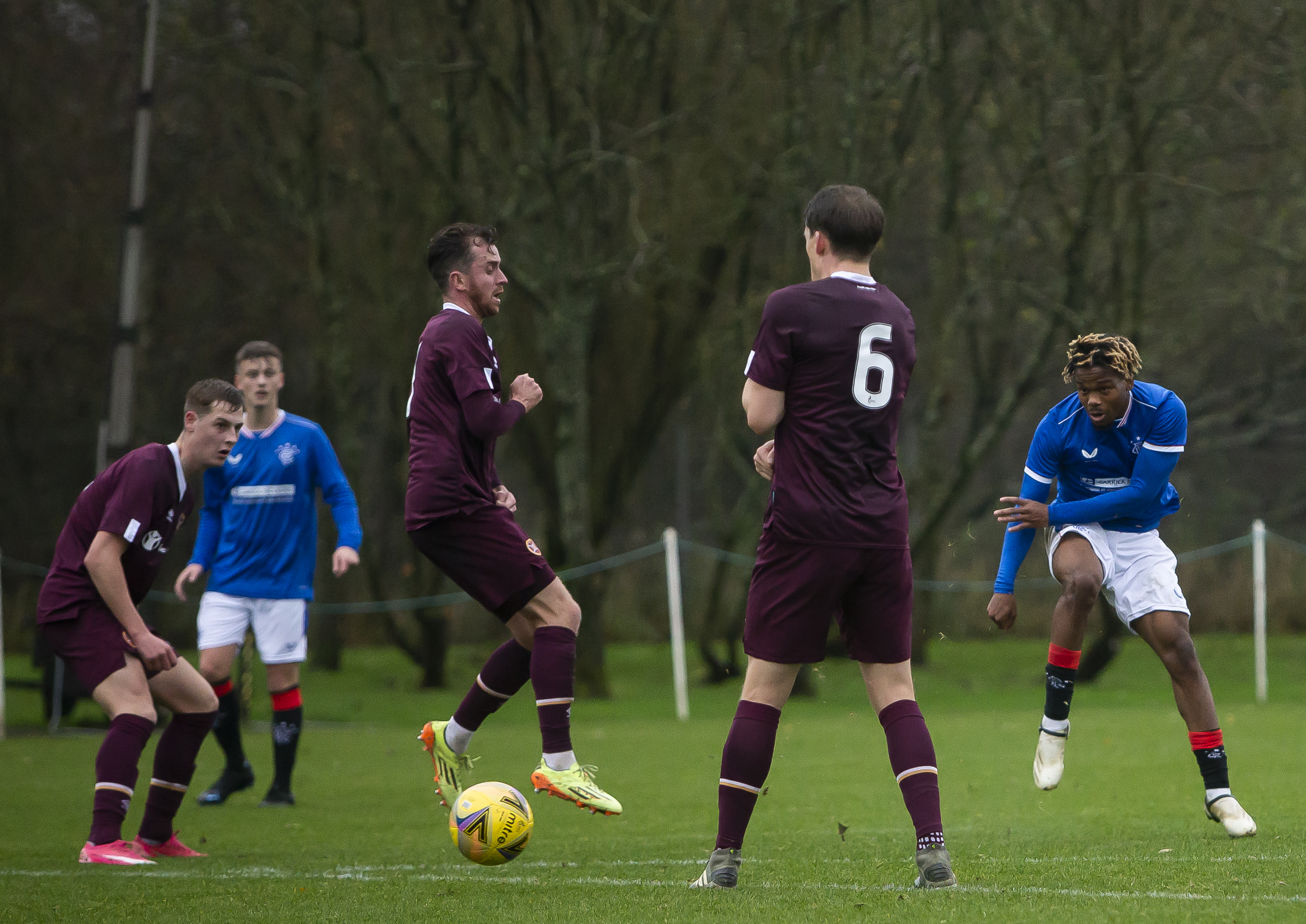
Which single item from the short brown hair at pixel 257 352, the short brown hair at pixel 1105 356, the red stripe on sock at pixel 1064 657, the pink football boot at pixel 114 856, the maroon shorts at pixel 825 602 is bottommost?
the pink football boot at pixel 114 856

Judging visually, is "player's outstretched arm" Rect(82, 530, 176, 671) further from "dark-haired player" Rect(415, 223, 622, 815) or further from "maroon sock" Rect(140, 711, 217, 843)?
"dark-haired player" Rect(415, 223, 622, 815)

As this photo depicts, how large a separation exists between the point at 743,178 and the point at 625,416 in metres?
3.37

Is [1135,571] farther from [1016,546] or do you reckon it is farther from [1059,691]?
[1059,691]

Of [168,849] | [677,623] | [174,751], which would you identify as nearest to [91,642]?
[174,751]

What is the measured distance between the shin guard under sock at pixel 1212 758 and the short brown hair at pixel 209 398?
422cm

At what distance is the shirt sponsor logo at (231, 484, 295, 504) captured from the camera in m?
8.52

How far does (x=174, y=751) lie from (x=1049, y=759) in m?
3.89

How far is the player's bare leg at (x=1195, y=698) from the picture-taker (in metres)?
6.24

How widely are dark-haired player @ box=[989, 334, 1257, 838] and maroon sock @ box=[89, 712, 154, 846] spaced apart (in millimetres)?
3610

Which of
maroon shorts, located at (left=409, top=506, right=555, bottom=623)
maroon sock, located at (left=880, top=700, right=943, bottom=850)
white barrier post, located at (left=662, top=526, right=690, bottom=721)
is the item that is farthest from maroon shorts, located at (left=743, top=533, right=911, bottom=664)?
white barrier post, located at (left=662, top=526, right=690, bottom=721)

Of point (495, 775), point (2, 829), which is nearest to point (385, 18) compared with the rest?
point (495, 775)

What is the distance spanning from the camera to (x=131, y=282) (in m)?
14.2

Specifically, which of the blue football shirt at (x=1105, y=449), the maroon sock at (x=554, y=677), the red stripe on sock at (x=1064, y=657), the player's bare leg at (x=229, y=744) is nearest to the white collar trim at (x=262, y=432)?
the player's bare leg at (x=229, y=744)

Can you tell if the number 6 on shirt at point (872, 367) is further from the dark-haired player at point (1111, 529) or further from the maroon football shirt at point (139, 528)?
the maroon football shirt at point (139, 528)
